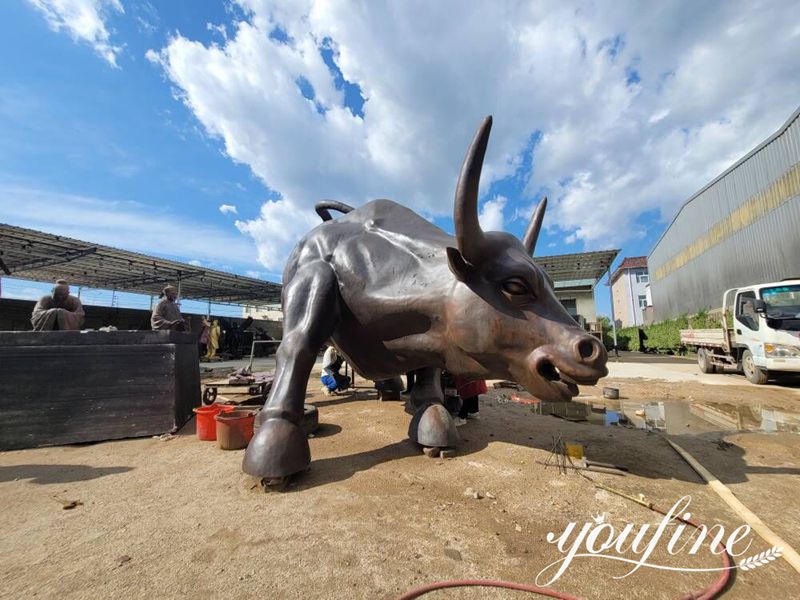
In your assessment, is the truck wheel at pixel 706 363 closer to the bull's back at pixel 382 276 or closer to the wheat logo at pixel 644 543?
the wheat logo at pixel 644 543

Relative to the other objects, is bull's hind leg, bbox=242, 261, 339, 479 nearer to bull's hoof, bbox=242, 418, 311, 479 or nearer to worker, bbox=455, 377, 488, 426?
bull's hoof, bbox=242, 418, 311, 479

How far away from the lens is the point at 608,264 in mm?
21344

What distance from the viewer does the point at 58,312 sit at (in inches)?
193

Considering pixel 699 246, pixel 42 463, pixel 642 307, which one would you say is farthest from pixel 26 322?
pixel 642 307

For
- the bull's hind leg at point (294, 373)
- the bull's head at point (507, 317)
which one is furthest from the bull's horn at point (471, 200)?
the bull's hind leg at point (294, 373)

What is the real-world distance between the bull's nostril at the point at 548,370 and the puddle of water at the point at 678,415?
9.10 feet

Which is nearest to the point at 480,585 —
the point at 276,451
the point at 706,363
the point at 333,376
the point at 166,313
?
the point at 276,451

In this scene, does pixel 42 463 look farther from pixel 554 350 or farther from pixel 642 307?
pixel 642 307

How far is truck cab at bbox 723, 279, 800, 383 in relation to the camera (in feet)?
25.3

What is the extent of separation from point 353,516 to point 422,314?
1.37 m

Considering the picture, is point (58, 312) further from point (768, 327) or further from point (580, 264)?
point (580, 264)

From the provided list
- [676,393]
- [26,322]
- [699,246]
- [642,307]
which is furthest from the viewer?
[642,307]

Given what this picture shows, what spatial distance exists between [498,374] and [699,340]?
12437 millimetres

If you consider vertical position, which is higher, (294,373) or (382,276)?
(382,276)
